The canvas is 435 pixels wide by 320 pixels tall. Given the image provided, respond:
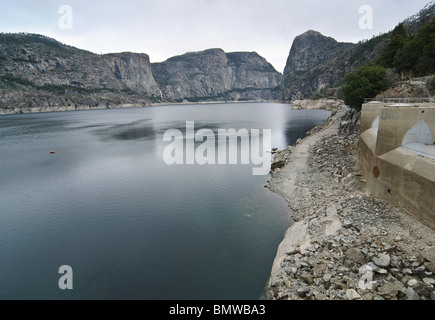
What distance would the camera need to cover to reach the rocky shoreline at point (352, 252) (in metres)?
11.5

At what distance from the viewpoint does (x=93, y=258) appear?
16547 mm

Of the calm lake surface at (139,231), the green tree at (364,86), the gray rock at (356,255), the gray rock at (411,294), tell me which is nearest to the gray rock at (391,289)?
the gray rock at (411,294)

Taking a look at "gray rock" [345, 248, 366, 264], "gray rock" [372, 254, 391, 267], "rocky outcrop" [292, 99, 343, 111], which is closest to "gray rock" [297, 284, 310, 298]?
"gray rock" [345, 248, 366, 264]

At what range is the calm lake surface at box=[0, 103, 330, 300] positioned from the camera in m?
14.1

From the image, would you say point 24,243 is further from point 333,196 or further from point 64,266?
point 333,196

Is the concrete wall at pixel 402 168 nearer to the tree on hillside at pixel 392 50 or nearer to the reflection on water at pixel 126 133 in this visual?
the tree on hillside at pixel 392 50

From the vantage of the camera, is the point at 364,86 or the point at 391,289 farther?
the point at 364,86

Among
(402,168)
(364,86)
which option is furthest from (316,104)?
(402,168)

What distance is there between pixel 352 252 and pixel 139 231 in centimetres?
1528

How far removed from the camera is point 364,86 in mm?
41344

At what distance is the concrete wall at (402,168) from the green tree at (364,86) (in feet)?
75.1

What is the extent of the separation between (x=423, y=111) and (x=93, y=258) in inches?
1042

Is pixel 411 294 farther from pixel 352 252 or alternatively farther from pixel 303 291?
pixel 303 291
